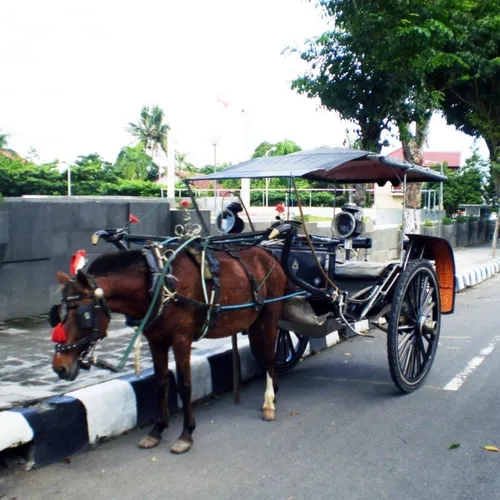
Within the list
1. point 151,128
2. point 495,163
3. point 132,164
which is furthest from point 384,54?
point 151,128

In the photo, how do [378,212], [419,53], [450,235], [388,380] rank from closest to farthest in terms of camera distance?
[388,380], [419,53], [378,212], [450,235]

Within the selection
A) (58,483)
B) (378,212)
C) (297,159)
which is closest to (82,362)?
(58,483)

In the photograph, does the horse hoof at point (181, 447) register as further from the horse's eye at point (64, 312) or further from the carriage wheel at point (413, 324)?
the carriage wheel at point (413, 324)

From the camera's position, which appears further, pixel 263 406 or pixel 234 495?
pixel 263 406

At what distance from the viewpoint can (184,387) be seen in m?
4.35

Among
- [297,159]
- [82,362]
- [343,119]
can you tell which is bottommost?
[82,362]

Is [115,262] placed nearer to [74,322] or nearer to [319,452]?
[74,322]

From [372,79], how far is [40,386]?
30.1 ft

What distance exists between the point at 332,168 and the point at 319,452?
6.93ft

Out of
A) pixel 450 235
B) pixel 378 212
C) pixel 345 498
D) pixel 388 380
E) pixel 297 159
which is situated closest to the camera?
pixel 345 498

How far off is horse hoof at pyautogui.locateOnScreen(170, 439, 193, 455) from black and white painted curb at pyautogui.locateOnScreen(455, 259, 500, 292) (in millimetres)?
8866

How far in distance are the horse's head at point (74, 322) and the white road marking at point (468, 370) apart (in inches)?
136

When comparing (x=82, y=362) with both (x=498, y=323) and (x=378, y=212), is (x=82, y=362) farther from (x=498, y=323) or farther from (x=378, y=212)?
(x=378, y=212)

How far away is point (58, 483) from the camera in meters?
3.84
